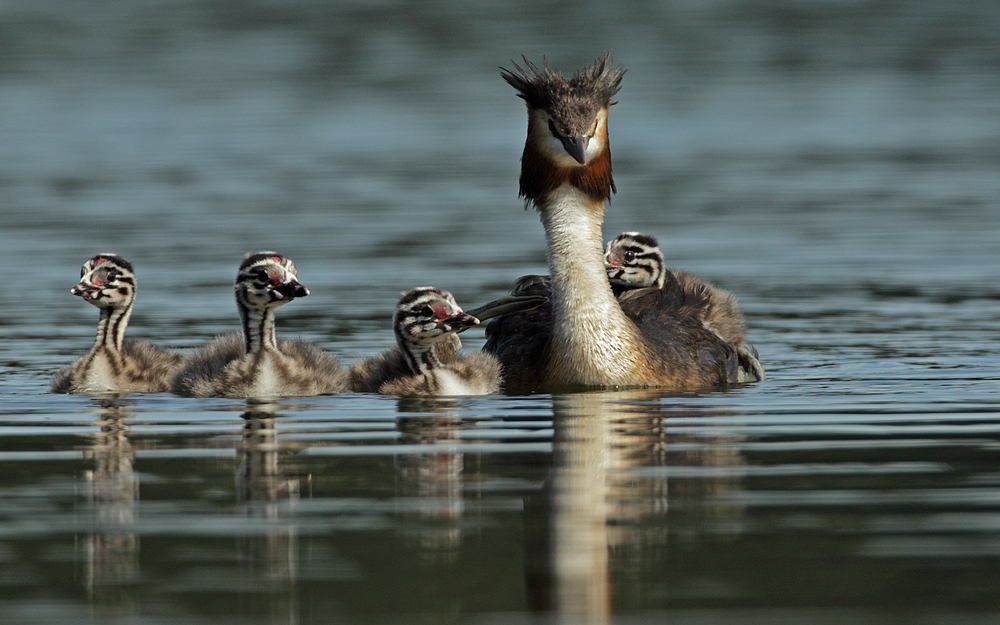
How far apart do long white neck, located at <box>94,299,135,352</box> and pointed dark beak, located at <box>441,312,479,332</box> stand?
2687 mm

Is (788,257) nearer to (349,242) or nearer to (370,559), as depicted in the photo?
(349,242)

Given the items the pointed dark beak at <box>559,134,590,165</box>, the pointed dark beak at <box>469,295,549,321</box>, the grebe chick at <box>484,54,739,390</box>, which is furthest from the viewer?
the pointed dark beak at <box>469,295,549,321</box>

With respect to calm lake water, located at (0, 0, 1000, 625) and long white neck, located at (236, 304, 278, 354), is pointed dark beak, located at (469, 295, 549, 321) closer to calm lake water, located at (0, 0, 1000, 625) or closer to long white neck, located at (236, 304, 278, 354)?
calm lake water, located at (0, 0, 1000, 625)

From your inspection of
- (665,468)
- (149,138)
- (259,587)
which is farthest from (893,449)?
(149,138)

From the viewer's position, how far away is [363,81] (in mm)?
49844

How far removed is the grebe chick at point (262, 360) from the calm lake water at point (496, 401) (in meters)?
0.30

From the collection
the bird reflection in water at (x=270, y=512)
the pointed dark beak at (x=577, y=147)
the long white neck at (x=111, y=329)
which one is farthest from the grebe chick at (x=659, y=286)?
the bird reflection in water at (x=270, y=512)

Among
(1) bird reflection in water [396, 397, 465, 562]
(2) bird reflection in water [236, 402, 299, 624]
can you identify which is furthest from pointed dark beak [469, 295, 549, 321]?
(2) bird reflection in water [236, 402, 299, 624]

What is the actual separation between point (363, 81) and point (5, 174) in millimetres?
20183

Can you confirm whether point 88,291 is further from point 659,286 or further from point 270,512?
point 270,512

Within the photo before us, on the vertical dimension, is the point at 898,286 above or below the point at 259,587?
above

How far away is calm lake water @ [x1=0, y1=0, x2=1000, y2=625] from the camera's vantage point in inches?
270

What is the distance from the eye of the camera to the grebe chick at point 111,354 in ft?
41.8

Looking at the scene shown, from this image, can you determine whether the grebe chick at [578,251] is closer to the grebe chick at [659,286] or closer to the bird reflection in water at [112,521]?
the grebe chick at [659,286]
